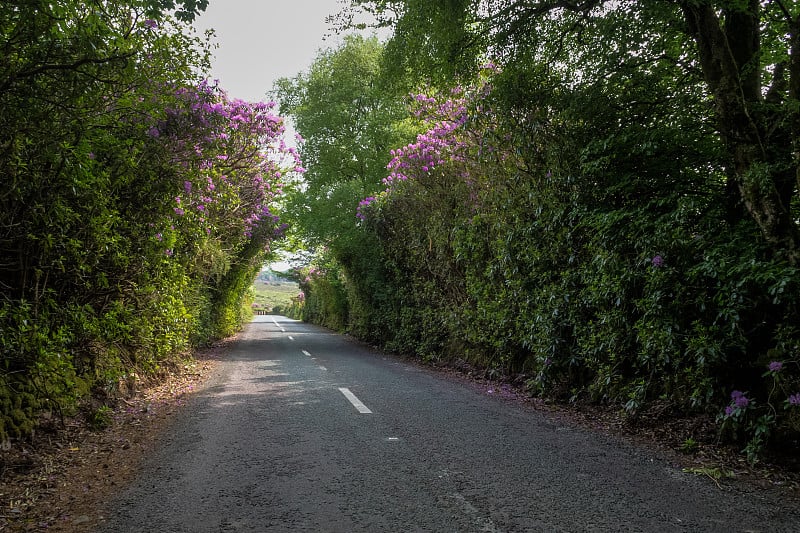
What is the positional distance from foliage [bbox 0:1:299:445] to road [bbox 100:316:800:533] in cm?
171

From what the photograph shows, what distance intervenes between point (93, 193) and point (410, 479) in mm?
4976

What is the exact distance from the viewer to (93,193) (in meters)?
6.19

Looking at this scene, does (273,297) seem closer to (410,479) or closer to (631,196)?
(631,196)

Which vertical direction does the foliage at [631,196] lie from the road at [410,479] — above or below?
above

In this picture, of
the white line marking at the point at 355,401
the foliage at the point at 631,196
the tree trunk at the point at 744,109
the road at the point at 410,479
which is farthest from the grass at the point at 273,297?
the tree trunk at the point at 744,109

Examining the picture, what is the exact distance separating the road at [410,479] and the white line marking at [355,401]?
0.09 metres

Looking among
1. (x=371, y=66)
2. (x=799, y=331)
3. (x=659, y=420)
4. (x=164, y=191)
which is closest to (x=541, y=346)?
(x=659, y=420)

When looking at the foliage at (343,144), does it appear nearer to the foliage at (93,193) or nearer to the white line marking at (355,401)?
the foliage at (93,193)

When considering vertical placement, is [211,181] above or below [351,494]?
above

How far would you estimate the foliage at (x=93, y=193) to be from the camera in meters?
4.15

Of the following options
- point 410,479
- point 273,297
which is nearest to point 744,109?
point 410,479

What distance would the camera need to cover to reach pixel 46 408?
19.2ft

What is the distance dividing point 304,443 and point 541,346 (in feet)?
14.4

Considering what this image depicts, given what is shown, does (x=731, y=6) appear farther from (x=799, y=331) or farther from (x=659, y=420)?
(x=659, y=420)
